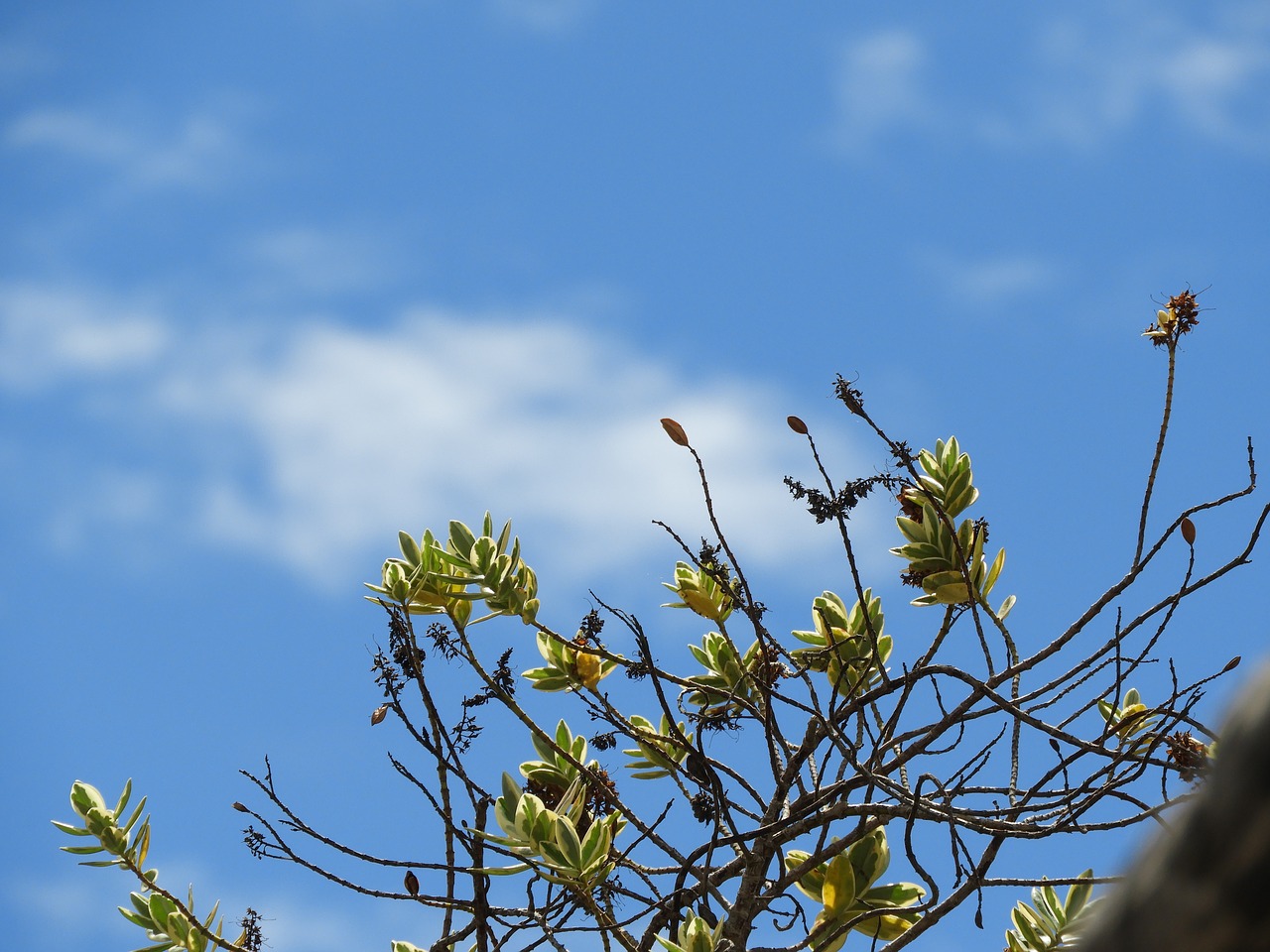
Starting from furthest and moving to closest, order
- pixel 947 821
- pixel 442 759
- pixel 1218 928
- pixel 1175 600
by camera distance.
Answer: pixel 442 759 → pixel 1175 600 → pixel 947 821 → pixel 1218 928

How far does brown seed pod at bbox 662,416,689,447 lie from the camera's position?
8.91ft

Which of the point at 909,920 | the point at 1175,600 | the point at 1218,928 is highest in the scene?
the point at 1175,600

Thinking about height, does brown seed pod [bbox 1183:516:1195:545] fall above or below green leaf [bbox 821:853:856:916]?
above

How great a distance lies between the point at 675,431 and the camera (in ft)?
8.95

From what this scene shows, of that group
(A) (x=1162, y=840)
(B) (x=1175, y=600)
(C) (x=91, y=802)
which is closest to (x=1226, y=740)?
(A) (x=1162, y=840)

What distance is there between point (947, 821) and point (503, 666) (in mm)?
1145

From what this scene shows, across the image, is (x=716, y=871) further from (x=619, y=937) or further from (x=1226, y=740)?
(x=1226, y=740)

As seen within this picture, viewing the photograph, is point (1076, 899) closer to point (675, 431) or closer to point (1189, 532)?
point (1189, 532)

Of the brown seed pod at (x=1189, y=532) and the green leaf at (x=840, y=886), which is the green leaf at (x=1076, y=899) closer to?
the green leaf at (x=840, y=886)

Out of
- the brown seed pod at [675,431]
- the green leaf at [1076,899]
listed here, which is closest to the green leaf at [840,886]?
the green leaf at [1076,899]

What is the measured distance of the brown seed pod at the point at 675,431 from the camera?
8.91 ft

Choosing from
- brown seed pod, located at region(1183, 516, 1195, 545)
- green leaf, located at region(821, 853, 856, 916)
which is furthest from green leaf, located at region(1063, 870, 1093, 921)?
brown seed pod, located at region(1183, 516, 1195, 545)

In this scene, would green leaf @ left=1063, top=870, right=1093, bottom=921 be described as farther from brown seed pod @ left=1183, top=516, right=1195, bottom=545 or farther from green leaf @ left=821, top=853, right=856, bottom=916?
brown seed pod @ left=1183, top=516, right=1195, bottom=545

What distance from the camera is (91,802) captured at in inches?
117
